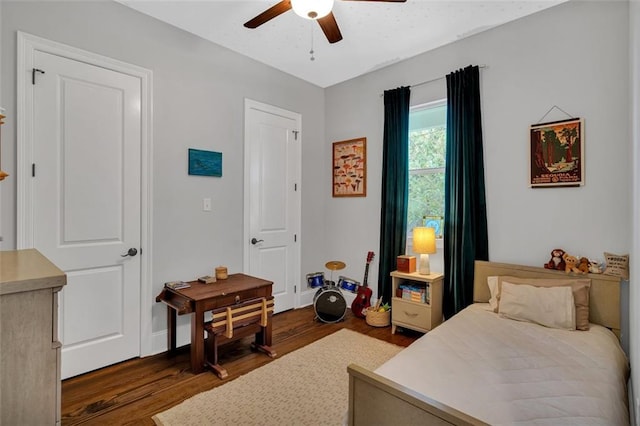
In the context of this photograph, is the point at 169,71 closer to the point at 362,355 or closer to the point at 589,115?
the point at 362,355

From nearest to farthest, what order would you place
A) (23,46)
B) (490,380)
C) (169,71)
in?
(490,380) → (23,46) → (169,71)

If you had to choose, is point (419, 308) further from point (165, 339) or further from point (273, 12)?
point (273, 12)

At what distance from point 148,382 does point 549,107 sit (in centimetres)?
361

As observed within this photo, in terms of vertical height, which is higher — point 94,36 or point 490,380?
point 94,36

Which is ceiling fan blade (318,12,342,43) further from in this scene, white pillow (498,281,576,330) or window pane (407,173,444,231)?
white pillow (498,281,576,330)

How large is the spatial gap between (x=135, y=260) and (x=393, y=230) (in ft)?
7.89

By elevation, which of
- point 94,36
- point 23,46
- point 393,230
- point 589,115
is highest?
point 94,36

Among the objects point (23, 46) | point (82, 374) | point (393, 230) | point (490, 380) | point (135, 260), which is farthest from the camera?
point (393, 230)

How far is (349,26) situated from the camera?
272 centimetres

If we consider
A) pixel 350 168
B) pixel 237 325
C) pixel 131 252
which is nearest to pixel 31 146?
pixel 131 252

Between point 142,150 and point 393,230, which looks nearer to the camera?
point 142,150

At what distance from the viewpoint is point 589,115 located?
7.66 ft

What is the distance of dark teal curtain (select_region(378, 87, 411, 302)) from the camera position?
131 inches

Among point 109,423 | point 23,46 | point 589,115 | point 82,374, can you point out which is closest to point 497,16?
point 589,115
